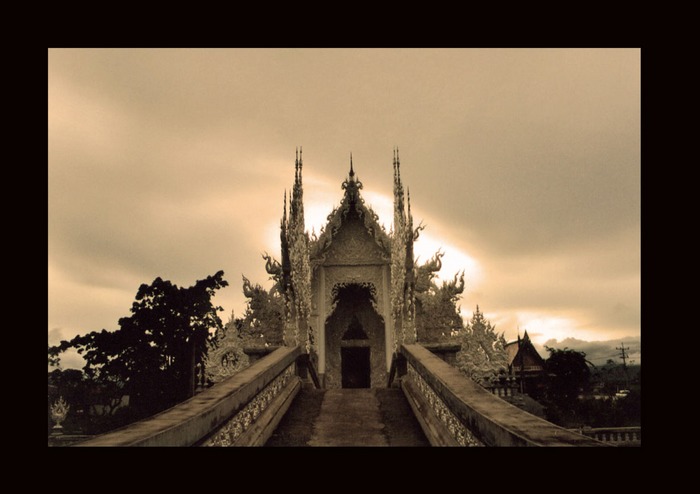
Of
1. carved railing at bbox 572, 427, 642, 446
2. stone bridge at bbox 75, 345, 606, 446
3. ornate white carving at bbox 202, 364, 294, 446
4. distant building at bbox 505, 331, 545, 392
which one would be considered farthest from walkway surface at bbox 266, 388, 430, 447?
distant building at bbox 505, 331, 545, 392

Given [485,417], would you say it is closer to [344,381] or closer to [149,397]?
[149,397]

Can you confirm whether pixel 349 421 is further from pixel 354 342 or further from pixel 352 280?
pixel 354 342

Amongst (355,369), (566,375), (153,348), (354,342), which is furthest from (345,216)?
(566,375)

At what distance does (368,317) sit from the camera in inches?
771

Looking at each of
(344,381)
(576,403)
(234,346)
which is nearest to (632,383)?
(576,403)

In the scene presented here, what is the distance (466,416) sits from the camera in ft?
15.5

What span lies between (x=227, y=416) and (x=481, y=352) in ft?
39.5

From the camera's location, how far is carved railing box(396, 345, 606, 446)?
3.46 m

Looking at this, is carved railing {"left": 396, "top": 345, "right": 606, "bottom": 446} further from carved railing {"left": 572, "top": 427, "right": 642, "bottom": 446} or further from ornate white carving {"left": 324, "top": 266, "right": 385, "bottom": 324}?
carved railing {"left": 572, "top": 427, "right": 642, "bottom": 446}

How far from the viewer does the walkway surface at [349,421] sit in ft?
21.7

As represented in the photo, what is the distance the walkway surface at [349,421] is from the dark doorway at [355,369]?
10037 mm

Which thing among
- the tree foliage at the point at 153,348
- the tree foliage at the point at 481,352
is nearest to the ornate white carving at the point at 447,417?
the tree foliage at the point at 481,352

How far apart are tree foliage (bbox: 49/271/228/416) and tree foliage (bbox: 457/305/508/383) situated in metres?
7.53

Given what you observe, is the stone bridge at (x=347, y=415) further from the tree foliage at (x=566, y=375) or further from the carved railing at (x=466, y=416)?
the tree foliage at (x=566, y=375)
